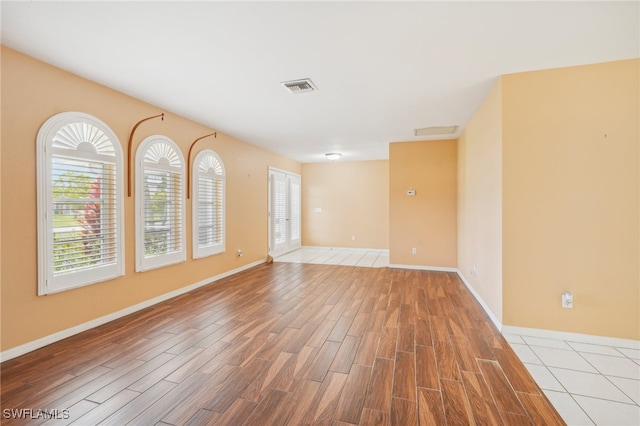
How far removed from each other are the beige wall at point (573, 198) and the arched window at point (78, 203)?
169 inches

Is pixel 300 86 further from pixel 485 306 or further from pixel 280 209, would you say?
pixel 280 209

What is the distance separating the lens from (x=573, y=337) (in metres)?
2.73

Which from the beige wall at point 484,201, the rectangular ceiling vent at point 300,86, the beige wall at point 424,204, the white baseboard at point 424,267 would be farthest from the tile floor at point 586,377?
the rectangular ceiling vent at point 300,86

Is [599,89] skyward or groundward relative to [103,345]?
skyward

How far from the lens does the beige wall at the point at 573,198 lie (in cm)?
261

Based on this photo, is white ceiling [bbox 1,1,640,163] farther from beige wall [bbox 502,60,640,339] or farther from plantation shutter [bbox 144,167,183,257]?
plantation shutter [bbox 144,167,183,257]

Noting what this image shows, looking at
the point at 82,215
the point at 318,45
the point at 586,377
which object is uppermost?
the point at 318,45

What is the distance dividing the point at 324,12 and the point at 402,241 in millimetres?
4838

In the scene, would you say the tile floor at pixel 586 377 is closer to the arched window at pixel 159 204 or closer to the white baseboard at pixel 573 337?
the white baseboard at pixel 573 337

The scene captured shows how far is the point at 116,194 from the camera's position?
10.7 feet

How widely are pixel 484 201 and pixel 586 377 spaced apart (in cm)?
201

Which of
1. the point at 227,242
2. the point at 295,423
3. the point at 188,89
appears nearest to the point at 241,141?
the point at 227,242

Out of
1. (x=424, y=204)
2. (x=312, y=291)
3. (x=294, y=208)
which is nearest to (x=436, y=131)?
(x=424, y=204)

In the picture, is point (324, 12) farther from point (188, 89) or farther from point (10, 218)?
point (10, 218)
